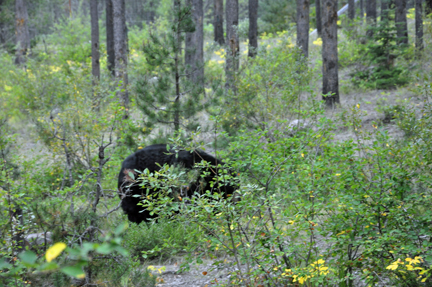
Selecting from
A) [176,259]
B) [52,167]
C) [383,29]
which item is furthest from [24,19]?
[176,259]

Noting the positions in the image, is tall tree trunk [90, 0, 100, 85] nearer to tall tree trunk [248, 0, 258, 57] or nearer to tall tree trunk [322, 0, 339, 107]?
tall tree trunk [248, 0, 258, 57]

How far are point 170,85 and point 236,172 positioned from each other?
352 cm

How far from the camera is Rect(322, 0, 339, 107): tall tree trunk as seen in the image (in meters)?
10.5

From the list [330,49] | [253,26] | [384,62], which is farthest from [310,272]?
[253,26]

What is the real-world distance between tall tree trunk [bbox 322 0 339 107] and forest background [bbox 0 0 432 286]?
1.5 inches

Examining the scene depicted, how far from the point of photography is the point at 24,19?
17.8 m

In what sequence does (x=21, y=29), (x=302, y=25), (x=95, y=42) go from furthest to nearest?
(x=21, y=29)
(x=95, y=42)
(x=302, y=25)

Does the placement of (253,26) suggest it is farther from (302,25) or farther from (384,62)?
(384,62)

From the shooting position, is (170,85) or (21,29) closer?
(170,85)

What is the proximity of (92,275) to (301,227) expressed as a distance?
2338 millimetres

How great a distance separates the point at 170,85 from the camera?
6.46 m

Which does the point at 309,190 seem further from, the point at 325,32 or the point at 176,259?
the point at 325,32

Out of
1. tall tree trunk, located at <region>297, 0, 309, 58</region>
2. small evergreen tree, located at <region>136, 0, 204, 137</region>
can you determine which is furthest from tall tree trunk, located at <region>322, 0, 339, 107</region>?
small evergreen tree, located at <region>136, 0, 204, 137</region>

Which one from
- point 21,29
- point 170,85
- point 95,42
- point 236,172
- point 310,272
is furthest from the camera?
point 21,29
